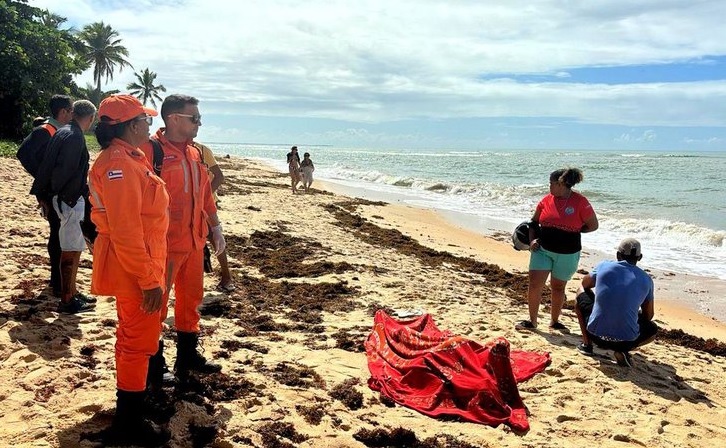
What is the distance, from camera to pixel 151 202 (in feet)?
9.29

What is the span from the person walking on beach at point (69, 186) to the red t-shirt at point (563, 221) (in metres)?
4.48

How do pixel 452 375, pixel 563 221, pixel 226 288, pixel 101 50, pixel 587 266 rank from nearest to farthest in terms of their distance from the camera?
pixel 452 375 → pixel 563 221 → pixel 226 288 → pixel 587 266 → pixel 101 50

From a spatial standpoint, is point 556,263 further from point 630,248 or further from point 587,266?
point 587,266

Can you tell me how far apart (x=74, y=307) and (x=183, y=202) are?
84.7 inches

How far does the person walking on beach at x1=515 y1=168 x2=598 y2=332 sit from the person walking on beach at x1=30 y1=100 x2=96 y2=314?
4419mm

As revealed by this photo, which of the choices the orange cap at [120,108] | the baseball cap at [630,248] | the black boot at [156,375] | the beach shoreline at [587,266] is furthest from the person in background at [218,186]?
the beach shoreline at [587,266]

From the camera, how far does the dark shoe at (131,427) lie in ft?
9.51

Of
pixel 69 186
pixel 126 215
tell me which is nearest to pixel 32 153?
pixel 69 186

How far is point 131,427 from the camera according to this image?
2.90 meters

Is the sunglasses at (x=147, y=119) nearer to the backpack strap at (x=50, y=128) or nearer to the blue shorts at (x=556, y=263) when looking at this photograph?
the backpack strap at (x=50, y=128)

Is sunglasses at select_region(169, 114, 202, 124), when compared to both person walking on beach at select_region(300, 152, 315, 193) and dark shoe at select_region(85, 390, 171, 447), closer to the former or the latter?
dark shoe at select_region(85, 390, 171, 447)

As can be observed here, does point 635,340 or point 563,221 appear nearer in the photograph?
point 635,340

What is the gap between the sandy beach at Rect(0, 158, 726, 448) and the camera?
3332 mm

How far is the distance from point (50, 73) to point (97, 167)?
84.9 feet
